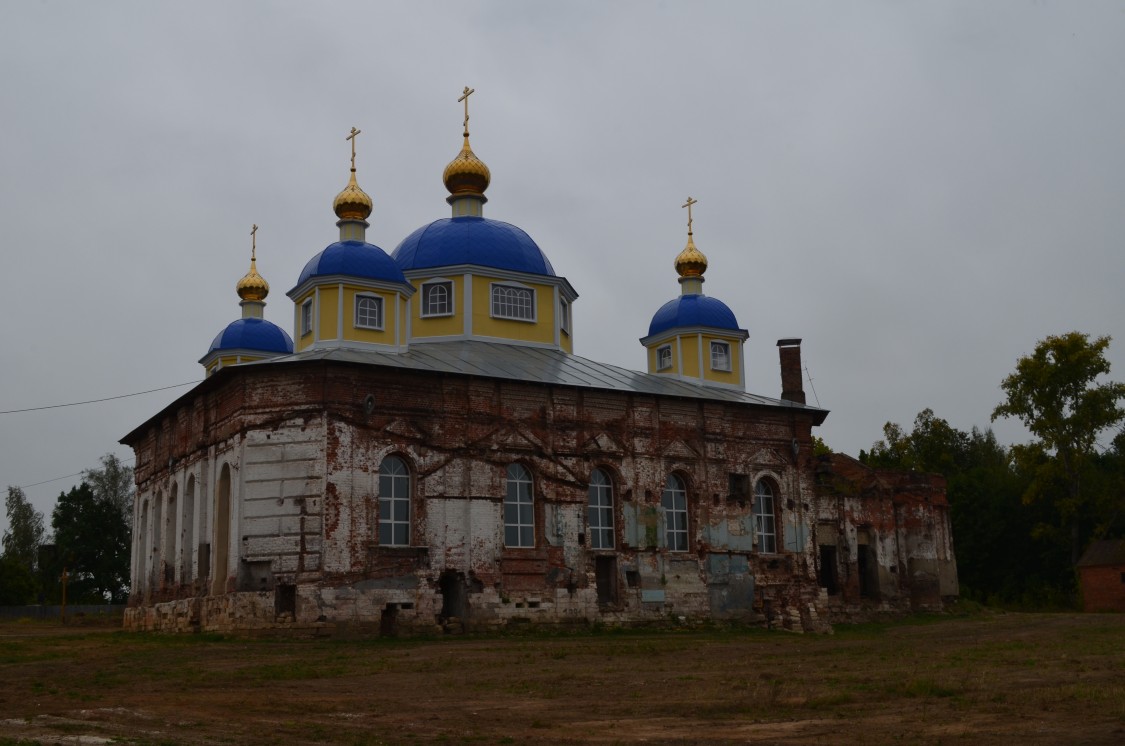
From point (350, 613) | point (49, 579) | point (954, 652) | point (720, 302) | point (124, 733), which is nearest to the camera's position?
point (124, 733)

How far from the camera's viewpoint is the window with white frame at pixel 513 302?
116 feet

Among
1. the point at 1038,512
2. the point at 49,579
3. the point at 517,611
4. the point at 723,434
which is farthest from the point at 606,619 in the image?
the point at 49,579

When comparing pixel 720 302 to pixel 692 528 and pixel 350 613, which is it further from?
pixel 350 613

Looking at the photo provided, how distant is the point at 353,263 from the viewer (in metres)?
31.9

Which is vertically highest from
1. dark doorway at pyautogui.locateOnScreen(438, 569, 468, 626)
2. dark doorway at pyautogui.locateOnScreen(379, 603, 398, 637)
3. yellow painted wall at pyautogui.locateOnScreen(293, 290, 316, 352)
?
yellow painted wall at pyautogui.locateOnScreen(293, 290, 316, 352)

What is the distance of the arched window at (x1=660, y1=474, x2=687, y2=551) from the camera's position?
32.3 meters

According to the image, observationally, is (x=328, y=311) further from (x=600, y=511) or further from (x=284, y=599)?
(x=600, y=511)

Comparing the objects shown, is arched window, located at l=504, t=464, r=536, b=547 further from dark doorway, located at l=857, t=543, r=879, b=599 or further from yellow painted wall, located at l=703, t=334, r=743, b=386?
dark doorway, located at l=857, t=543, r=879, b=599

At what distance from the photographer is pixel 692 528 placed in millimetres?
32531

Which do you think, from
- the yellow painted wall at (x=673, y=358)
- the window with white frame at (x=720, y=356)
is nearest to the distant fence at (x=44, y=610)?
the yellow painted wall at (x=673, y=358)

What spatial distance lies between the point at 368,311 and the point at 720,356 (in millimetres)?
13056

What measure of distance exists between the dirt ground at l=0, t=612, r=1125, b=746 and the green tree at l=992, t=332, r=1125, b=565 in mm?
19096

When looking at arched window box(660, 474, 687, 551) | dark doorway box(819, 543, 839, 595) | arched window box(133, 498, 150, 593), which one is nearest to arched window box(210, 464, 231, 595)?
arched window box(133, 498, 150, 593)

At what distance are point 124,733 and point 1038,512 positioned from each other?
44.9 metres
